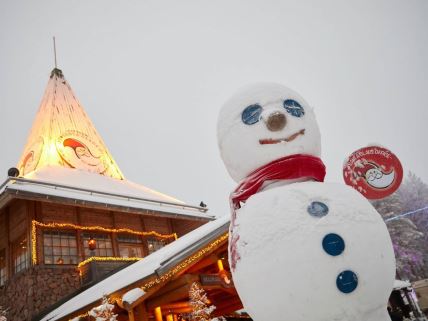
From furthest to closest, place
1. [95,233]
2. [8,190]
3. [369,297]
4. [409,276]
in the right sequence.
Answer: [409,276] → [95,233] → [8,190] → [369,297]

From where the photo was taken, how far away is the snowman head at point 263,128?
11.5 feet

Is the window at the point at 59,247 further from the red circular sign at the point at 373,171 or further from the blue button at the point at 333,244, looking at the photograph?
the blue button at the point at 333,244

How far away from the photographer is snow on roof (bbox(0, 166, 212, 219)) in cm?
1303

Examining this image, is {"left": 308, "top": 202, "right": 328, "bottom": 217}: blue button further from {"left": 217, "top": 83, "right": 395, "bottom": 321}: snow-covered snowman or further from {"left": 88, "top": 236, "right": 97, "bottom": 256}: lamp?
{"left": 88, "top": 236, "right": 97, "bottom": 256}: lamp

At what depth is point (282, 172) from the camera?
341 cm

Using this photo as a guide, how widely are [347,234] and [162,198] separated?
1531cm

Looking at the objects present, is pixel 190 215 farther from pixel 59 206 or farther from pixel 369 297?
pixel 369 297

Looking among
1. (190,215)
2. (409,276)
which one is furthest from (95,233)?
(409,276)

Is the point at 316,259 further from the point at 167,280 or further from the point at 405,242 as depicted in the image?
the point at 405,242

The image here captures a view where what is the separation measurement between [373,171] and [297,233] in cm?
232

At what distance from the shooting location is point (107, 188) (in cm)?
1596

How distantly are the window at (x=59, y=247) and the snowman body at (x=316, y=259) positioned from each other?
11744 millimetres

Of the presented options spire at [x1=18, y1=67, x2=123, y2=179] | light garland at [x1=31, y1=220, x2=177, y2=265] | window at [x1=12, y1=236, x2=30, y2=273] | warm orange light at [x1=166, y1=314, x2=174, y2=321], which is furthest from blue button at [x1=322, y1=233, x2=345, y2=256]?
spire at [x1=18, y1=67, x2=123, y2=179]

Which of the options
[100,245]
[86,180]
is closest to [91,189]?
[86,180]
